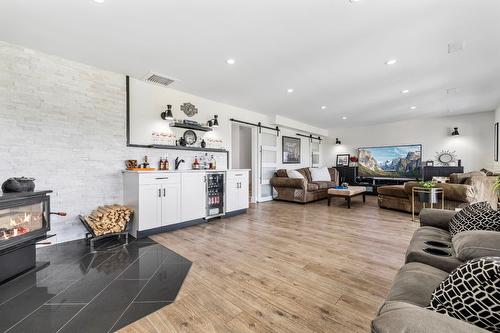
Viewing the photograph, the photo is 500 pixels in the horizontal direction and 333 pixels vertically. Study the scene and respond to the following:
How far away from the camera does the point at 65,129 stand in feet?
10.3

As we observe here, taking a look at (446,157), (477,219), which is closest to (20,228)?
(477,219)

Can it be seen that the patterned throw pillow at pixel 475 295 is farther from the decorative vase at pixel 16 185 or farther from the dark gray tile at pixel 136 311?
the decorative vase at pixel 16 185

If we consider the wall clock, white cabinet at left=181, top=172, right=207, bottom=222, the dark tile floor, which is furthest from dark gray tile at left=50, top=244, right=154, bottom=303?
the wall clock

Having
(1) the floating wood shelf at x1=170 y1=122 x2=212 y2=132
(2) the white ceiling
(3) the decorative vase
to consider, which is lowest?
(3) the decorative vase

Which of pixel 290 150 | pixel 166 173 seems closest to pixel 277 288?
pixel 166 173

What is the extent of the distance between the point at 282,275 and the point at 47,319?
1869 mm

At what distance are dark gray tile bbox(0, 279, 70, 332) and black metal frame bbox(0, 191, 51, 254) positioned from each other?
1.48 ft

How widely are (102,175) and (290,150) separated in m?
5.64

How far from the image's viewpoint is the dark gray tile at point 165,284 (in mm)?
1856

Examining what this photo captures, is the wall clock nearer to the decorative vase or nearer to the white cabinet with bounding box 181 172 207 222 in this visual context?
the white cabinet with bounding box 181 172 207 222

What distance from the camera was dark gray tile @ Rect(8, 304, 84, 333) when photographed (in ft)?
4.89

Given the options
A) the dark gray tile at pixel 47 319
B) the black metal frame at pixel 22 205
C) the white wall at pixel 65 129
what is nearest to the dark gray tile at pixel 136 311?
the dark gray tile at pixel 47 319

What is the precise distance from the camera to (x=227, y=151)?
538 cm

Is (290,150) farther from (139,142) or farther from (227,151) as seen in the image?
(139,142)
